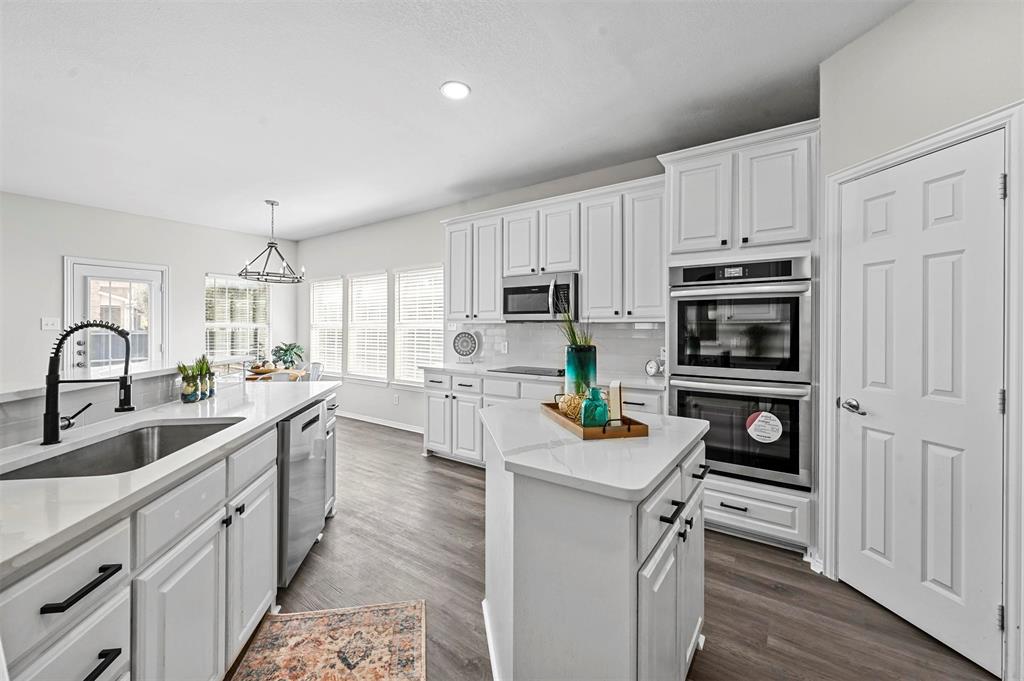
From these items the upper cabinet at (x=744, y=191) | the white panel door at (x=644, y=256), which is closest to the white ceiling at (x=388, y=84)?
the upper cabinet at (x=744, y=191)

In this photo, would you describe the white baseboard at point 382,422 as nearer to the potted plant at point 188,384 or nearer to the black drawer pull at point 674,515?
the potted plant at point 188,384

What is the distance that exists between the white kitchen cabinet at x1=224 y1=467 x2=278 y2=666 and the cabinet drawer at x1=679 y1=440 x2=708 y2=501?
5.29ft

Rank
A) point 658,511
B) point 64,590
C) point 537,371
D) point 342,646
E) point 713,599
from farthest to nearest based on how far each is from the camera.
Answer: point 537,371
point 713,599
point 342,646
point 658,511
point 64,590

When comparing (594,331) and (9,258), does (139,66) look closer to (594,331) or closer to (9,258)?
(594,331)

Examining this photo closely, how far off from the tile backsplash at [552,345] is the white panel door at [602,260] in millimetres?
345

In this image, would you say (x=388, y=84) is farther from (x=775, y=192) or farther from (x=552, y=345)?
(x=552, y=345)

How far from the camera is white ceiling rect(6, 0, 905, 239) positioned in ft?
6.89

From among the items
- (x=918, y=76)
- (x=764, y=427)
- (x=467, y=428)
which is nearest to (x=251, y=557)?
(x=467, y=428)

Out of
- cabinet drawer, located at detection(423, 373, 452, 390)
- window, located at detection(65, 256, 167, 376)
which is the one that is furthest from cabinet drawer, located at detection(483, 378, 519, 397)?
window, located at detection(65, 256, 167, 376)

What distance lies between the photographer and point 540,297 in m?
3.90

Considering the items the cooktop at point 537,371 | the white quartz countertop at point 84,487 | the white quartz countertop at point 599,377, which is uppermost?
the cooktop at point 537,371

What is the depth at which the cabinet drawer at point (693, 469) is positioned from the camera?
4.77 feet

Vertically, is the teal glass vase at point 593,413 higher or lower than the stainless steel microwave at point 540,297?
lower

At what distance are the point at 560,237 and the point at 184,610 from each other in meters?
3.33
